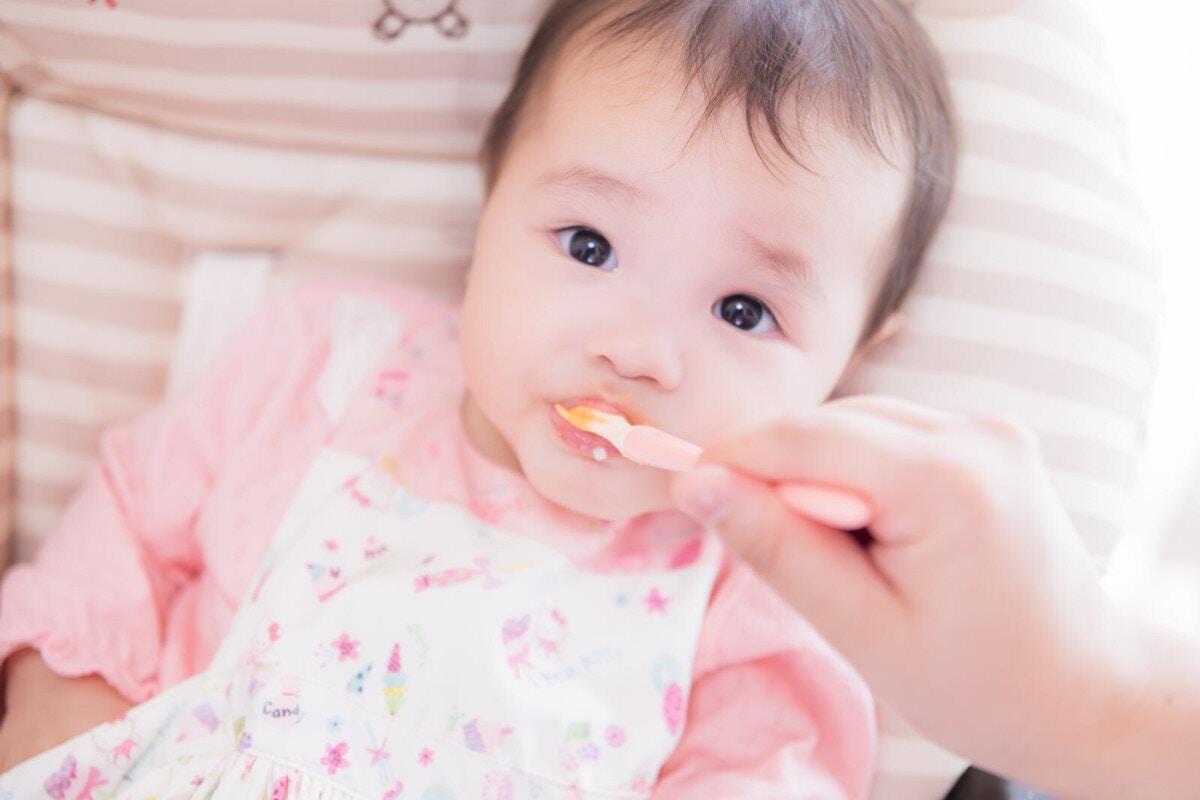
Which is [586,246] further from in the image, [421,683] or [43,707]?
[43,707]

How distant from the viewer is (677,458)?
71 centimetres

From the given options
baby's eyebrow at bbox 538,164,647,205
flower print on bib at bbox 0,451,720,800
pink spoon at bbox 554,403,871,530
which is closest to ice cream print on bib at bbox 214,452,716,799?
flower print on bib at bbox 0,451,720,800

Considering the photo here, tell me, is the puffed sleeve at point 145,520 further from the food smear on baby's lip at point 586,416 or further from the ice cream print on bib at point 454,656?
the food smear on baby's lip at point 586,416

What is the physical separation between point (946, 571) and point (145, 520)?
951 millimetres

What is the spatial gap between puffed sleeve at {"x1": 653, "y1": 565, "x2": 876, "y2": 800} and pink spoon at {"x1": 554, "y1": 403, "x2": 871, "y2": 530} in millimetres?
299

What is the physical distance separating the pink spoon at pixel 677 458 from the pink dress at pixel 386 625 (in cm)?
22

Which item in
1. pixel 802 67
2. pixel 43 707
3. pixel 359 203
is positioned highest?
pixel 802 67

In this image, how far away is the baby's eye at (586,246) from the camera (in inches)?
37.6

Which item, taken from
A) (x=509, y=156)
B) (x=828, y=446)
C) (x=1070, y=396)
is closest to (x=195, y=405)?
(x=509, y=156)

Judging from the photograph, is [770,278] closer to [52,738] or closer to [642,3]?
[642,3]

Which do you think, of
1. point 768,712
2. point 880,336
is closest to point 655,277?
point 880,336

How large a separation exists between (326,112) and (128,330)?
0.38 m

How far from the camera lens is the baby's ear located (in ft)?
3.64

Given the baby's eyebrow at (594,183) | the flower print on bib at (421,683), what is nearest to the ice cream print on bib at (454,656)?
the flower print on bib at (421,683)
